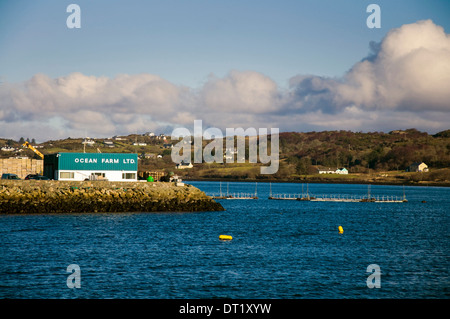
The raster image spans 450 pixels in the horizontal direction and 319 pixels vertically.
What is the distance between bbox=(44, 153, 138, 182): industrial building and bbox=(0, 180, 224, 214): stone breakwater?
19.7 feet

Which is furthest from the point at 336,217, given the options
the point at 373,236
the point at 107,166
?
the point at 107,166

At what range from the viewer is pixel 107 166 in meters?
85.1

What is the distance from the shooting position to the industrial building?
3285 inches

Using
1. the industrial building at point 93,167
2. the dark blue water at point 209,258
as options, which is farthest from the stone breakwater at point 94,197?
the industrial building at point 93,167

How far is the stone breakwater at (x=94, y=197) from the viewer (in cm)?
7250

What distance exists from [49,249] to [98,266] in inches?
362

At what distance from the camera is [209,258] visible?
43.4m

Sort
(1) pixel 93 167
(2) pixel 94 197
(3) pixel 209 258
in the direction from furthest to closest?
(1) pixel 93 167
(2) pixel 94 197
(3) pixel 209 258

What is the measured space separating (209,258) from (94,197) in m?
37.6

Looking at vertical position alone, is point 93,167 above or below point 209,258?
above

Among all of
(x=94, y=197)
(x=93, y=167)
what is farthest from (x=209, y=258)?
(x=93, y=167)

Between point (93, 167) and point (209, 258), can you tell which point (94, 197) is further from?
point (209, 258)

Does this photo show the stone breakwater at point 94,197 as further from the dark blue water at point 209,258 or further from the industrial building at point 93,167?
the industrial building at point 93,167
